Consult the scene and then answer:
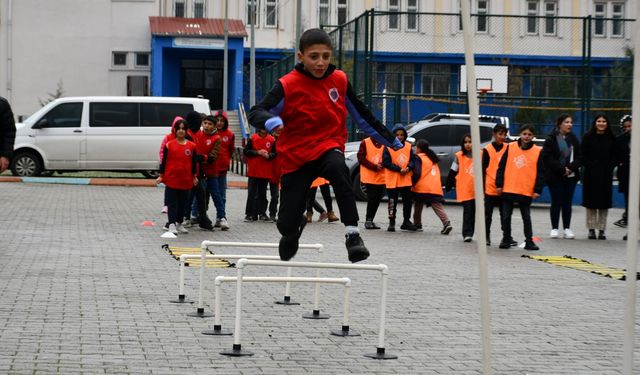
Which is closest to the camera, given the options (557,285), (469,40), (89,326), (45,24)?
(469,40)

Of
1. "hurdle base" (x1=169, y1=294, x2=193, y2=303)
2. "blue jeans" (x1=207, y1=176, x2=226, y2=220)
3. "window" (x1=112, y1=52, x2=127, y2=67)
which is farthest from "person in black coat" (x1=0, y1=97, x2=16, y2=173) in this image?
"window" (x1=112, y1=52, x2=127, y2=67)

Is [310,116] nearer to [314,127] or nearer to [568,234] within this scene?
[314,127]

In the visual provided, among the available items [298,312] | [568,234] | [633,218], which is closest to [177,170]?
[568,234]

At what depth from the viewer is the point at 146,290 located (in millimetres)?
11516

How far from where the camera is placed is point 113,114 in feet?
105

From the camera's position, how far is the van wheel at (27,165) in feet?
104

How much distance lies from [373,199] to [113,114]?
42.8 feet

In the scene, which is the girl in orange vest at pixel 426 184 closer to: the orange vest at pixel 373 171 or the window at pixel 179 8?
the orange vest at pixel 373 171

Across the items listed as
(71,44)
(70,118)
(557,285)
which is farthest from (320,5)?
(557,285)

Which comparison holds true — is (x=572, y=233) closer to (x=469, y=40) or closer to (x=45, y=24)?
(x=469, y=40)

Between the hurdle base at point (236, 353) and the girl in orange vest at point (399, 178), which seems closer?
the hurdle base at point (236, 353)

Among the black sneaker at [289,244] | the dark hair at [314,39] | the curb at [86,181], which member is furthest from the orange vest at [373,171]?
the dark hair at [314,39]

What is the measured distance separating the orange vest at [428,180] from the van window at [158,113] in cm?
1285

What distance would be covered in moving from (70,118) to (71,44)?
95.1 ft
